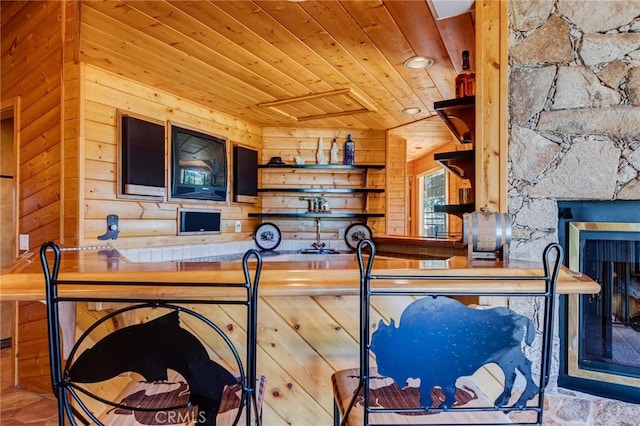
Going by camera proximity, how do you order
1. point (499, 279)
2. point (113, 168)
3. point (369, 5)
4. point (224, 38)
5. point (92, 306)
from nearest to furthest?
point (499, 279)
point (92, 306)
point (369, 5)
point (224, 38)
point (113, 168)

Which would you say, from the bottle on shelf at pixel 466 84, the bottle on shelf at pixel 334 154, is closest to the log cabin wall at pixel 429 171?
the bottle on shelf at pixel 334 154

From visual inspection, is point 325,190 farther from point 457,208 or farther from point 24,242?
point 24,242

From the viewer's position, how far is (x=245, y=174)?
428 centimetres

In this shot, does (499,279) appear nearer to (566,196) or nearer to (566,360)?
(566,196)

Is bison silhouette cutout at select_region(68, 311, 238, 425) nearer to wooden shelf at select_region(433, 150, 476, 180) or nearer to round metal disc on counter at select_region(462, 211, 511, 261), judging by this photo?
round metal disc on counter at select_region(462, 211, 511, 261)

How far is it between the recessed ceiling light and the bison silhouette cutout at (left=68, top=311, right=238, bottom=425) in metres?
2.38

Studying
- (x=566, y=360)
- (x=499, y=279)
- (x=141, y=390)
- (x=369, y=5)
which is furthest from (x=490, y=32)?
(x=141, y=390)

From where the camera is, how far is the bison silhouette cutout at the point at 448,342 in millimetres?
892

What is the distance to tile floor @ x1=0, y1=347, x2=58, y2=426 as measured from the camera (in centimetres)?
246

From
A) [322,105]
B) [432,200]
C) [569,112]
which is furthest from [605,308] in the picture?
[432,200]

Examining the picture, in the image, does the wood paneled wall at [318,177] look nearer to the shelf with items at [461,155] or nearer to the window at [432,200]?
the shelf with items at [461,155]

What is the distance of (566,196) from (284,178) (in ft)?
10.6

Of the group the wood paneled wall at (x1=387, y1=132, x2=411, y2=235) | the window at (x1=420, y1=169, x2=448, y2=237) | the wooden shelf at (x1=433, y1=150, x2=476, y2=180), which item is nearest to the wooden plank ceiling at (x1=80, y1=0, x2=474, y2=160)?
the wooden shelf at (x1=433, y1=150, x2=476, y2=180)

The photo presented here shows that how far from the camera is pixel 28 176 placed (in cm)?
295
